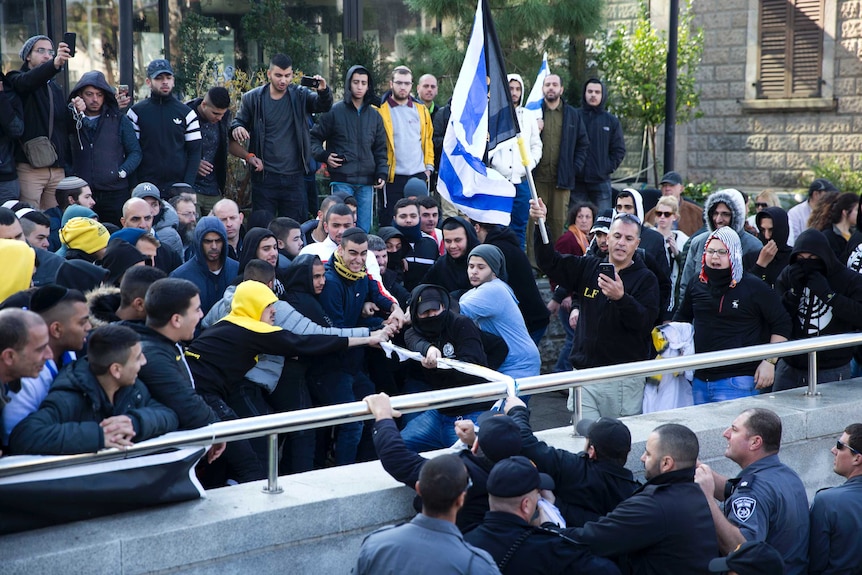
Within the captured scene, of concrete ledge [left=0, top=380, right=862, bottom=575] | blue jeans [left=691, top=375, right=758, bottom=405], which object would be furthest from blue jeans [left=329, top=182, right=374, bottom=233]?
concrete ledge [left=0, top=380, right=862, bottom=575]

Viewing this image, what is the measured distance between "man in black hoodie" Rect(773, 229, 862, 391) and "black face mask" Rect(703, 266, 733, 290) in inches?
19.7

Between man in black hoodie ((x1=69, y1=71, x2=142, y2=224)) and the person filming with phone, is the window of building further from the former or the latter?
man in black hoodie ((x1=69, y1=71, x2=142, y2=224))

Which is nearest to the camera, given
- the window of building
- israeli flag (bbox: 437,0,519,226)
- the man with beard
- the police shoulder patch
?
the police shoulder patch

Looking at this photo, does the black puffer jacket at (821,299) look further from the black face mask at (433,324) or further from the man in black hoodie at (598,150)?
the man in black hoodie at (598,150)

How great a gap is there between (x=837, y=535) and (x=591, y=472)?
133 cm

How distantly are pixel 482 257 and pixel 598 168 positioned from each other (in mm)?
5360

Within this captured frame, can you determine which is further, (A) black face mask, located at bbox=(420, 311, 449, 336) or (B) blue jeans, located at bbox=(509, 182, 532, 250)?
(B) blue jeans, located at bbox=(509, 182, 532, 250)

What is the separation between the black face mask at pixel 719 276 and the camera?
735 cm

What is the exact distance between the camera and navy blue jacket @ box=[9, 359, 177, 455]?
4.23 m

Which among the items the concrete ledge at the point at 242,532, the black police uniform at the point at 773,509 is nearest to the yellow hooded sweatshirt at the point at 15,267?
the concrete ledge at the point at 242,532

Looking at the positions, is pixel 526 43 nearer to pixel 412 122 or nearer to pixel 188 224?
pixel 412 122

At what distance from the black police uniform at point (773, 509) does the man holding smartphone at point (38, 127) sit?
645cm

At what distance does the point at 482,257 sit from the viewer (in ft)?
24.5

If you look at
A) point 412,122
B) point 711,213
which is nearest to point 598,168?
point 412,122
